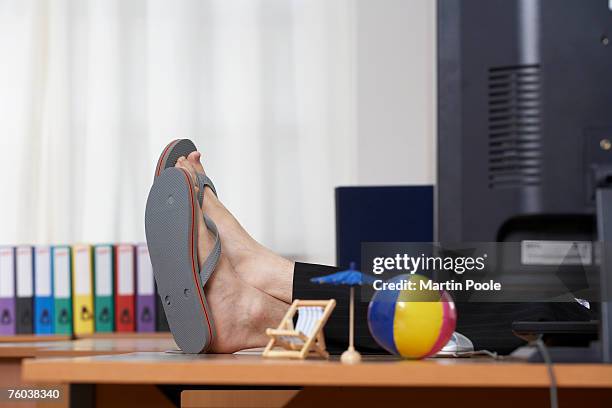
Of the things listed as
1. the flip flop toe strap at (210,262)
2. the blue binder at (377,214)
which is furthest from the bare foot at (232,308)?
the blue binder at (377,214)

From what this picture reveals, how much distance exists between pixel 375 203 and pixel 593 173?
A: 1167 mm

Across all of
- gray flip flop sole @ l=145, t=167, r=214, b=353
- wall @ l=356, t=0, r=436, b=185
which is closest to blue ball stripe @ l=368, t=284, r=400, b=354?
gray flip flop sole @ l=145, t=167, r=214, b=353

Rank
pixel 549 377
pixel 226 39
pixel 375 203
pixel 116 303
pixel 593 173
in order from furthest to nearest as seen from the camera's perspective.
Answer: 1. pixel 226 39
2. pixel 116 303
3. pixel 375 203
4. pixel 593 173
5. pixel 549 377

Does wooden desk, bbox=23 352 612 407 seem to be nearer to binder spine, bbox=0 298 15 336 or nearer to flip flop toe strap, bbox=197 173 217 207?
flip flop toe strap, bbox=197 173 217 207

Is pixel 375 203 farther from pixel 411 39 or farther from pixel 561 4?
pixel 561 4

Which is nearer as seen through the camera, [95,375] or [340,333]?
[95,375]

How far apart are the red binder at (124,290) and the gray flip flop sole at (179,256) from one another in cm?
129

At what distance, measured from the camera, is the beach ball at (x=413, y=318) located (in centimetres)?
85

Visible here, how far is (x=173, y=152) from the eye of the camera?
1.39 metres

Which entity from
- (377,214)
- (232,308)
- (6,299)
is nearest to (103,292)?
(6,299)

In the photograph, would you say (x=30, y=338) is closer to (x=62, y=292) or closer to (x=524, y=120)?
(x=62, y=292)

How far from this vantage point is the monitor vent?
2.72 ft

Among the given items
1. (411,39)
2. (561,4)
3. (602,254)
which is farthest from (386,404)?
(411,39)

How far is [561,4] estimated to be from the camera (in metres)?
0.85
